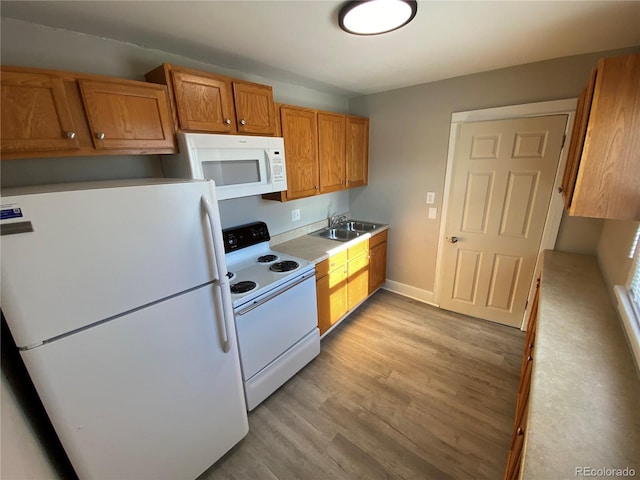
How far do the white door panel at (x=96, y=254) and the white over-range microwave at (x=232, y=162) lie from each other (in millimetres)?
442

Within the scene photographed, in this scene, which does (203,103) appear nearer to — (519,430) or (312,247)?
(312,247)

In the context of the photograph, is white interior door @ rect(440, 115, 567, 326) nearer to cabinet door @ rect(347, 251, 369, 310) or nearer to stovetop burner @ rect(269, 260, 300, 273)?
cabinet door @ rect(347, 251, 369, 310)

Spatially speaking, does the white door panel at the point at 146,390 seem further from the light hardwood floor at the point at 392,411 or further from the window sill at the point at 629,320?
the window sill at the point at 629,320

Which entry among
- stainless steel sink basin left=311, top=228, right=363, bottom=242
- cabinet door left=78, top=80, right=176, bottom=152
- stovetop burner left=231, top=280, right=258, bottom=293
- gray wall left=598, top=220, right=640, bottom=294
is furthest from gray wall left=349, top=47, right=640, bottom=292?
cabinet door left=78, top=80, right=176, bottom=152

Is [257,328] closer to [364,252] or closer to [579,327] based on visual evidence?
[364,252]

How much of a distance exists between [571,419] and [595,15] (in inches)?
75.2

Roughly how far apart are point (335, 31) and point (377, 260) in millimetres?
2271

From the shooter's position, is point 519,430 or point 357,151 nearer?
point 519,430

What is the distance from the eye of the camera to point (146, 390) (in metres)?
1.17

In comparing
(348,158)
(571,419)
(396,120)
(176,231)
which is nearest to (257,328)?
(176,231)

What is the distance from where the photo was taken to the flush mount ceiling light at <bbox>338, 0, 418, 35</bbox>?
3.83 feet

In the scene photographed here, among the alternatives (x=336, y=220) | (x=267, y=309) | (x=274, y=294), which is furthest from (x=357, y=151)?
(x=267, y=309)

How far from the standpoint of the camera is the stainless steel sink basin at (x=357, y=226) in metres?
3.24
